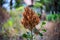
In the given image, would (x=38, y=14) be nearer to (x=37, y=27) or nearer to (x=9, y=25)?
(x=37, y=27)

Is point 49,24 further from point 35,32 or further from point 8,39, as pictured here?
point 8,39

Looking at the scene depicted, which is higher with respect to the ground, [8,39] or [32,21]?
[32,21]

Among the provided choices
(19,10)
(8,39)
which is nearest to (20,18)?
(19,10)

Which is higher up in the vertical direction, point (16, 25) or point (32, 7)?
point (32, 7)

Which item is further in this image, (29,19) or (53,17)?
(53,17)

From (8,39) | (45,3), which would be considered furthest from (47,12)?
(8,39)

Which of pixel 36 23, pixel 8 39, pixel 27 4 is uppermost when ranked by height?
pixel 27 4
